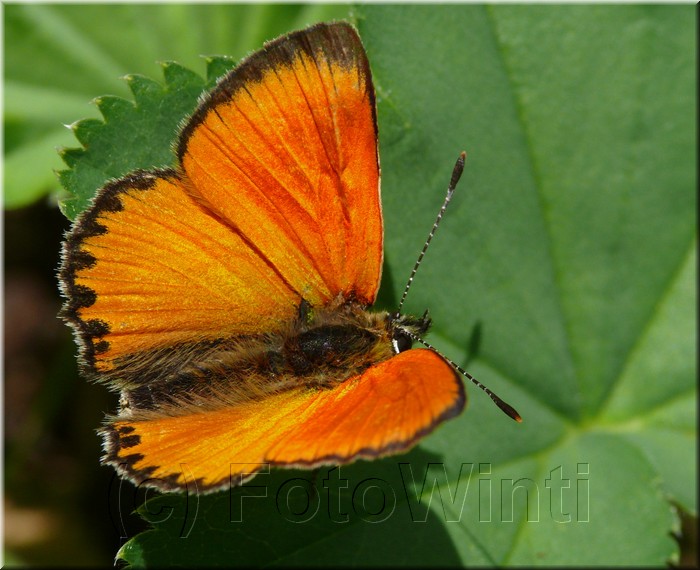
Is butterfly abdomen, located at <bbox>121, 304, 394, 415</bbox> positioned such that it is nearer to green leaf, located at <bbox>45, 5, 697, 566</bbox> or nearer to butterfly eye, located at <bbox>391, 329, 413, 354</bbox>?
butterfly eye, located at <bbox>391, 329, 413, 354</bbox>

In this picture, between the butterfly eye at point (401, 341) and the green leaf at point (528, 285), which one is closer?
the butterfly eye at point (401, 341)

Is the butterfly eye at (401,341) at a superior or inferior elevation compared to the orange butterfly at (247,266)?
inferior

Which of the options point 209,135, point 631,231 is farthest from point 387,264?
point 631,231

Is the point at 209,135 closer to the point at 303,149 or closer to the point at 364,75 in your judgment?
the point at 303,149

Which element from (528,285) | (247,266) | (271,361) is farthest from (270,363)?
(528,285)

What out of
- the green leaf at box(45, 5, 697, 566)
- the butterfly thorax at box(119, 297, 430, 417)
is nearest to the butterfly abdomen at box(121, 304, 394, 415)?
the butterfly thorax at box(119, 297, 430, 417)

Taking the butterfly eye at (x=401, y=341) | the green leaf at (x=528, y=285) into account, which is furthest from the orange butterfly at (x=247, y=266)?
the green leaf at (x=528, y=285)

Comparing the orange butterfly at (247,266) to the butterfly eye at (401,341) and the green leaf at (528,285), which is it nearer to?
the butterfly eye at (401,341)
